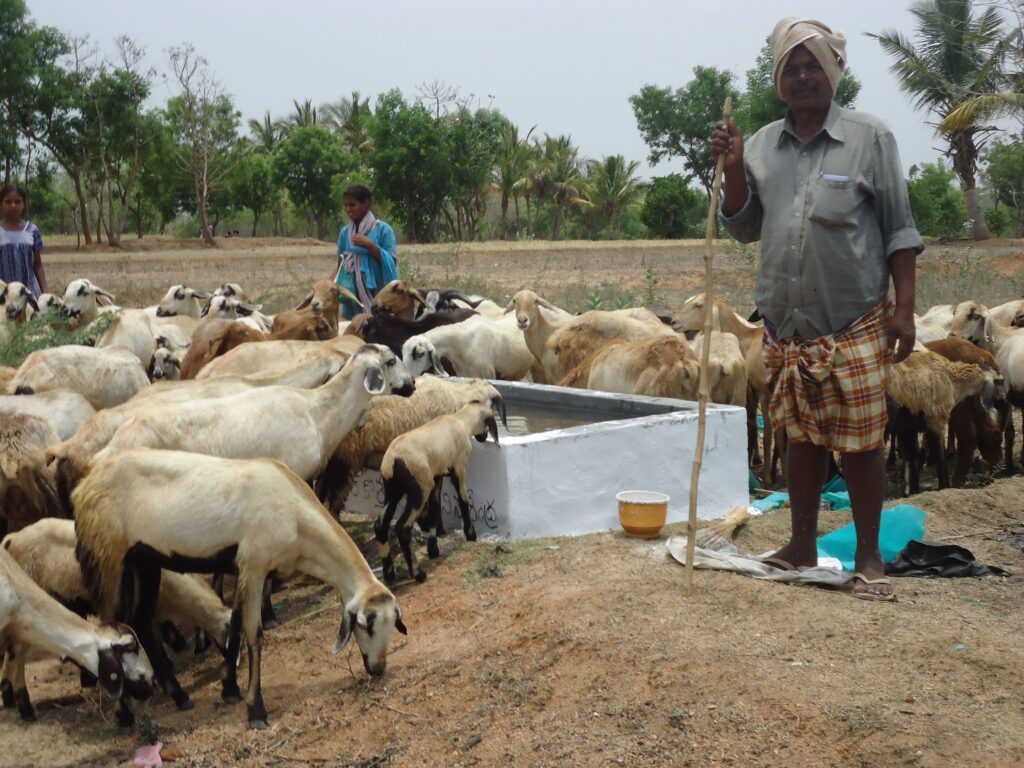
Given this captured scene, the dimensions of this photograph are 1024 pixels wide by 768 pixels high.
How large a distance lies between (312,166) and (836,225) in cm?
4964

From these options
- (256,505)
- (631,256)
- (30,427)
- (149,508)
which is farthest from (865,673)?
(631,256)

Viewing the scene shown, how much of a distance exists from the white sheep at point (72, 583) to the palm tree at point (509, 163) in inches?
2034

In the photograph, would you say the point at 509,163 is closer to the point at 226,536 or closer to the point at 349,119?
the point at 349,119

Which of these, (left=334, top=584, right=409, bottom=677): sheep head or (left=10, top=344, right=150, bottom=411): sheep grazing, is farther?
(left=10, top=344, right=150, bottom=411): sheep grazing

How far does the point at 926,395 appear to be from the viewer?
30.4 feet

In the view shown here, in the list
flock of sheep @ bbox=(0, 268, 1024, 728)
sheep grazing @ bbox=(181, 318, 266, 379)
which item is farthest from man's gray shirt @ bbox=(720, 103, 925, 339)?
sheep grazing @ bbox=(181, 318, 266, 379)

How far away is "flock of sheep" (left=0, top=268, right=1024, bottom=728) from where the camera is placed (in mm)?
5102

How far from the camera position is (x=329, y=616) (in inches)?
251

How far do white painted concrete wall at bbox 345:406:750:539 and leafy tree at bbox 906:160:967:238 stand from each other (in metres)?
43.3

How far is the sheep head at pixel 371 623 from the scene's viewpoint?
16.9 ft

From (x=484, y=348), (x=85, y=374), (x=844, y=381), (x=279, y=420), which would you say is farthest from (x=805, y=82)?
(x=484, y=348)

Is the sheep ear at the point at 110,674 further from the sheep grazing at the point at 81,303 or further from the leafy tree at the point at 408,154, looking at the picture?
the leafy tree at the point at 408,154

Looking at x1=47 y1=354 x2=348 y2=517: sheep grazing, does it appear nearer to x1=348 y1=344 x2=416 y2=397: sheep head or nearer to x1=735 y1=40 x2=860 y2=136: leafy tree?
x1=348 y1=344 x2=416 y2=397: sheep head

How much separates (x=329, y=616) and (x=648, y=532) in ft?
6.01
